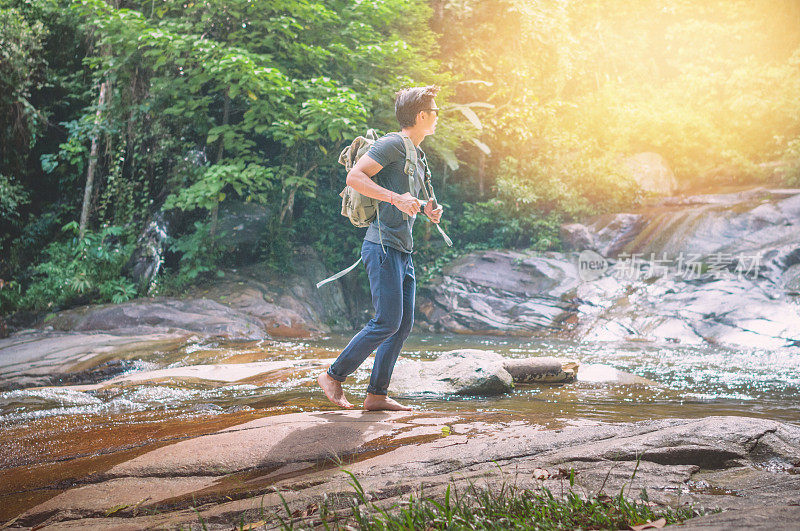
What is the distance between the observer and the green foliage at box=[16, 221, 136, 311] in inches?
411

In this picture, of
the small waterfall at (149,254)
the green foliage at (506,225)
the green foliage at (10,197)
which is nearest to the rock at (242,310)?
the small waterfall at (149,254)

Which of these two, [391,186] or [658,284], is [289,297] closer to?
[658,284]

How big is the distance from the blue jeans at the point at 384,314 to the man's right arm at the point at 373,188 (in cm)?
35

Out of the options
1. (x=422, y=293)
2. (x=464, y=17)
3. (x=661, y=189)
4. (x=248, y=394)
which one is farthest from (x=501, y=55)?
(x=248, y=394)

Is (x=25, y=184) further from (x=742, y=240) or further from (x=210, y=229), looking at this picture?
(x=742, y=240)

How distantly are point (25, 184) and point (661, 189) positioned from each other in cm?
1734

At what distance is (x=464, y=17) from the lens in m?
16.5

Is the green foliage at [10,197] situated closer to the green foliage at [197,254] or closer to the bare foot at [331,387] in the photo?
the green foliage at [197,254]

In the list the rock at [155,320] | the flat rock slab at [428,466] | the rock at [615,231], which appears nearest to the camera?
the flat rock slab at [428,466]

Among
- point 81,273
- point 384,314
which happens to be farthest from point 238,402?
point 81,273

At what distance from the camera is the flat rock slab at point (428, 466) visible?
6.97ft

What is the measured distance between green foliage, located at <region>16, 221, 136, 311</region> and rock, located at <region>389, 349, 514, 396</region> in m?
7.29

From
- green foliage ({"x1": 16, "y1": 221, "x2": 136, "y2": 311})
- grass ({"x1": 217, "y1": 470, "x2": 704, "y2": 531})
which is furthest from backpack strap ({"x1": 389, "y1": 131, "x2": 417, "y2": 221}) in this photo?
green foliage ({"x1": 16, "y1": 221, "x2": 136, "y2": 311})

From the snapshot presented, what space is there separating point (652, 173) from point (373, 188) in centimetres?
1647
